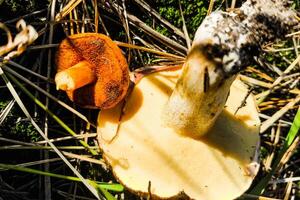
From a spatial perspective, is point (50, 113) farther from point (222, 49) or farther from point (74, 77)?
point (222, 49)

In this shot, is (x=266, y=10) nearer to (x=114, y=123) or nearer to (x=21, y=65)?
(x=114, y=123)

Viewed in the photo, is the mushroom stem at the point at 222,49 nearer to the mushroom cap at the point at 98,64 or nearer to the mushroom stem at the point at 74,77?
the mushroom cap at the point at 98,64

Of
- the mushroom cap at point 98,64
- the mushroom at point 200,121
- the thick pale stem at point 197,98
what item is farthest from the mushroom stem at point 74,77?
the thick pale stem at point 197,98

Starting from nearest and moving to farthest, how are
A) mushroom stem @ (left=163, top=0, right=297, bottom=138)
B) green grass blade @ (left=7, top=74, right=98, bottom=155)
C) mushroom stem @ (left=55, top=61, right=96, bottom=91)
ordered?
mushroom stem @ (left=163, top=0, right=297, bottom=138)
mushroom stem @ (left=55, top=61, right=96, bottom=91)
green grass blade @ (left=7, top=74, right=98, bottom=155)

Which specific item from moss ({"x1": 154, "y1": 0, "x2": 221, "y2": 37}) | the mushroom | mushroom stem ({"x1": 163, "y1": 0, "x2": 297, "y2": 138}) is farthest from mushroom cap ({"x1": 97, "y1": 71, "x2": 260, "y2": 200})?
moss ({"x1": 154, "y1": 0, "x2": 221, "y2": 37})

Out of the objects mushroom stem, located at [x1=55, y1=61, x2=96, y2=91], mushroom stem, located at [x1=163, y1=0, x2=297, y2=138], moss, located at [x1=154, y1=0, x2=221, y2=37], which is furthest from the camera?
moss, located at [x1=154, y1=0, x2=221, y2=37]

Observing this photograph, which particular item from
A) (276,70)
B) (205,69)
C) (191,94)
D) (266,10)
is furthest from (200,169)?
(276,70)

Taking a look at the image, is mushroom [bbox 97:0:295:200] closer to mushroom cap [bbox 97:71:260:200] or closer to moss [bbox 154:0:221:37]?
mushroom cap [bbox 97:71:260:200]
